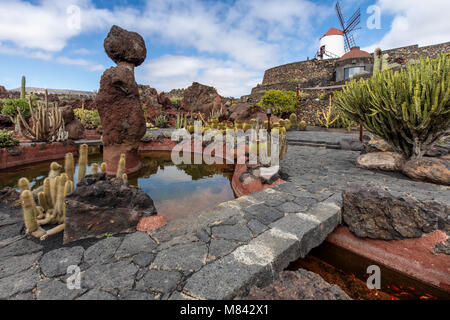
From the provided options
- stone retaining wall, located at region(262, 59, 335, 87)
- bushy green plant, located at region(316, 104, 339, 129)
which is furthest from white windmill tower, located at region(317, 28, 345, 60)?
bushy green plant, located at region(316, 104, 339, 129)

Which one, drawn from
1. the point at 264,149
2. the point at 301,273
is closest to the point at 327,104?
the point at 264,149

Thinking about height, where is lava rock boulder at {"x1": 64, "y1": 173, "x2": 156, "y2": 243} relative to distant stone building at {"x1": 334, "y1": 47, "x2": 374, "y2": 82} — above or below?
below

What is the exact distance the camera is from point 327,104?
1667 centimetres

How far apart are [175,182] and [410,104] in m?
5.08

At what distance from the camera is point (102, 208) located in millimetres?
2453

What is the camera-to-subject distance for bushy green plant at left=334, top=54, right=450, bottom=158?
375 cm

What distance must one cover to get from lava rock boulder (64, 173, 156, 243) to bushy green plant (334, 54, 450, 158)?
463cm

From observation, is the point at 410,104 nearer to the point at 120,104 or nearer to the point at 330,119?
the point at 120,104

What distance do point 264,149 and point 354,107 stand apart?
2.57 metres

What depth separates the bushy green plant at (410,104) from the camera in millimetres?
3754

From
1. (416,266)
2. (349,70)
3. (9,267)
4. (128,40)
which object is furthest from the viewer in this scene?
(349,70)

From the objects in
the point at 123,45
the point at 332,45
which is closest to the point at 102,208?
the point at 123,45

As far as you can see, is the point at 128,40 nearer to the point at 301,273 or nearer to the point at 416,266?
the point at 301,273

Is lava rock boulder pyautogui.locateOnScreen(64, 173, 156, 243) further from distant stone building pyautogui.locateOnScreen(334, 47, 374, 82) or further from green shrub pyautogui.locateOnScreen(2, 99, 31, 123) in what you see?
distant stone building pyautogui.locateOnScreen(334, 47, 374, 82)
